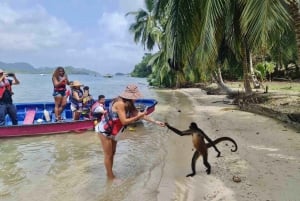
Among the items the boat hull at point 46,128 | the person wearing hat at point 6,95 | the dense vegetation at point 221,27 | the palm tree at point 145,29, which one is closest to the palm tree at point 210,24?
the dense vegetation at point 221,27

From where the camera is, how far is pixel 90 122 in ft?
36.5

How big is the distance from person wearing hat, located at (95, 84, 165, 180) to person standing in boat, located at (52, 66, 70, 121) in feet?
16.3

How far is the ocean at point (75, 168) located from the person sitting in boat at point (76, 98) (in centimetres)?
74

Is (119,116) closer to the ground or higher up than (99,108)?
higher up

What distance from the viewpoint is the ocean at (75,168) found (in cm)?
583

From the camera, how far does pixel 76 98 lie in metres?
11.2

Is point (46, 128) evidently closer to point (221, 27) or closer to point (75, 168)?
point (75, 168)

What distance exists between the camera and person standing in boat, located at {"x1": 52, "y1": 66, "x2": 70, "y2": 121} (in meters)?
10.4

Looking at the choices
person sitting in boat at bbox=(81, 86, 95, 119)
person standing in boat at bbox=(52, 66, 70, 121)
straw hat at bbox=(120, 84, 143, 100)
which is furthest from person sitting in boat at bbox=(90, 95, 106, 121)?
straw hat at bbox=(120, 84, 143, 100)

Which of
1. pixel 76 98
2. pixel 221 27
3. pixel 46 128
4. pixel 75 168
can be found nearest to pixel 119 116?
pixel 75 168

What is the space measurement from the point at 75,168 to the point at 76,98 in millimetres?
4127

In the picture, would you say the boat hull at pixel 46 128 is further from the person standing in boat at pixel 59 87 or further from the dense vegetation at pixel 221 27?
the dense vegetation at pixel 221 27

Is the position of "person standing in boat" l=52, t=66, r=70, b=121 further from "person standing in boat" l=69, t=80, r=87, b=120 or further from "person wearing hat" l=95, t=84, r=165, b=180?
"person wearing hat" l=95, t=84, r=165, b=180

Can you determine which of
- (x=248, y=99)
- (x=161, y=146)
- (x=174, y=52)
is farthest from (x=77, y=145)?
(x=248, y=99)
